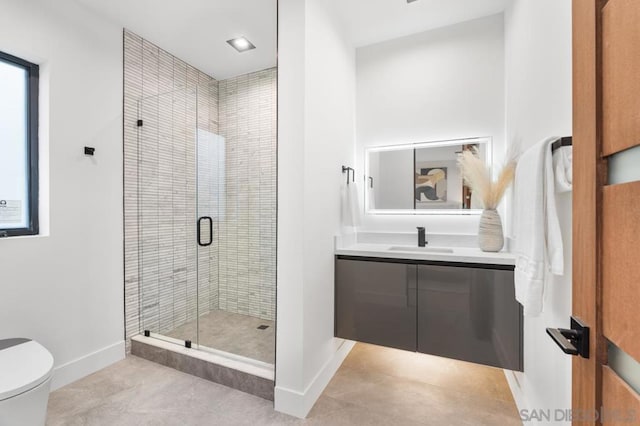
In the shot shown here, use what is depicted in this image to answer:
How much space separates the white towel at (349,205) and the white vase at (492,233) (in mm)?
960

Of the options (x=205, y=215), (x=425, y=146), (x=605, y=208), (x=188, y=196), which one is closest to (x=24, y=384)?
(x=205, y=215)

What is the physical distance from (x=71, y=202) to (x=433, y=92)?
9.68ft

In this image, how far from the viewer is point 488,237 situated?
6.73 ft

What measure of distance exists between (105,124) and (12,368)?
1.68 meters

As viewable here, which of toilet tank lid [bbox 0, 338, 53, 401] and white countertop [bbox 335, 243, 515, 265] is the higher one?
white countertop [bbox 335, 243, 515, 265]

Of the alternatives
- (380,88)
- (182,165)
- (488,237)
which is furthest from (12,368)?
(380,88)

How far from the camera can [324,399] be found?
72.5 inches

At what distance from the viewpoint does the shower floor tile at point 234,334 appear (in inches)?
86.1

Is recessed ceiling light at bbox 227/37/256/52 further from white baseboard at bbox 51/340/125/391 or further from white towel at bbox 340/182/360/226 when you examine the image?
white baseboard at bbox 51/340/125/391

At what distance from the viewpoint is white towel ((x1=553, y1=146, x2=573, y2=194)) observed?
1031 mm

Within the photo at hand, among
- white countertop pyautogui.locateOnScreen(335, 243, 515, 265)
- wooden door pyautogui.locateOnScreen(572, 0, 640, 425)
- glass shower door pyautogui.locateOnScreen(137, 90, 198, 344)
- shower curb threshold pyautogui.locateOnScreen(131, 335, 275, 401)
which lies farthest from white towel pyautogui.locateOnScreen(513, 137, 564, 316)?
glass shower door pyautogui.locateOnScreen(137, 90, 198, 344)

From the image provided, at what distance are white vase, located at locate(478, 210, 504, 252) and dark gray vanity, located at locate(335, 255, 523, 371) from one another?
0.31 m

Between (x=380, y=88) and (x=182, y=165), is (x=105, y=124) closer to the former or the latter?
(x=182, y=165)

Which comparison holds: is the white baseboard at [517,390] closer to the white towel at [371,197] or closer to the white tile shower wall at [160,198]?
the white towel at [371,197]
